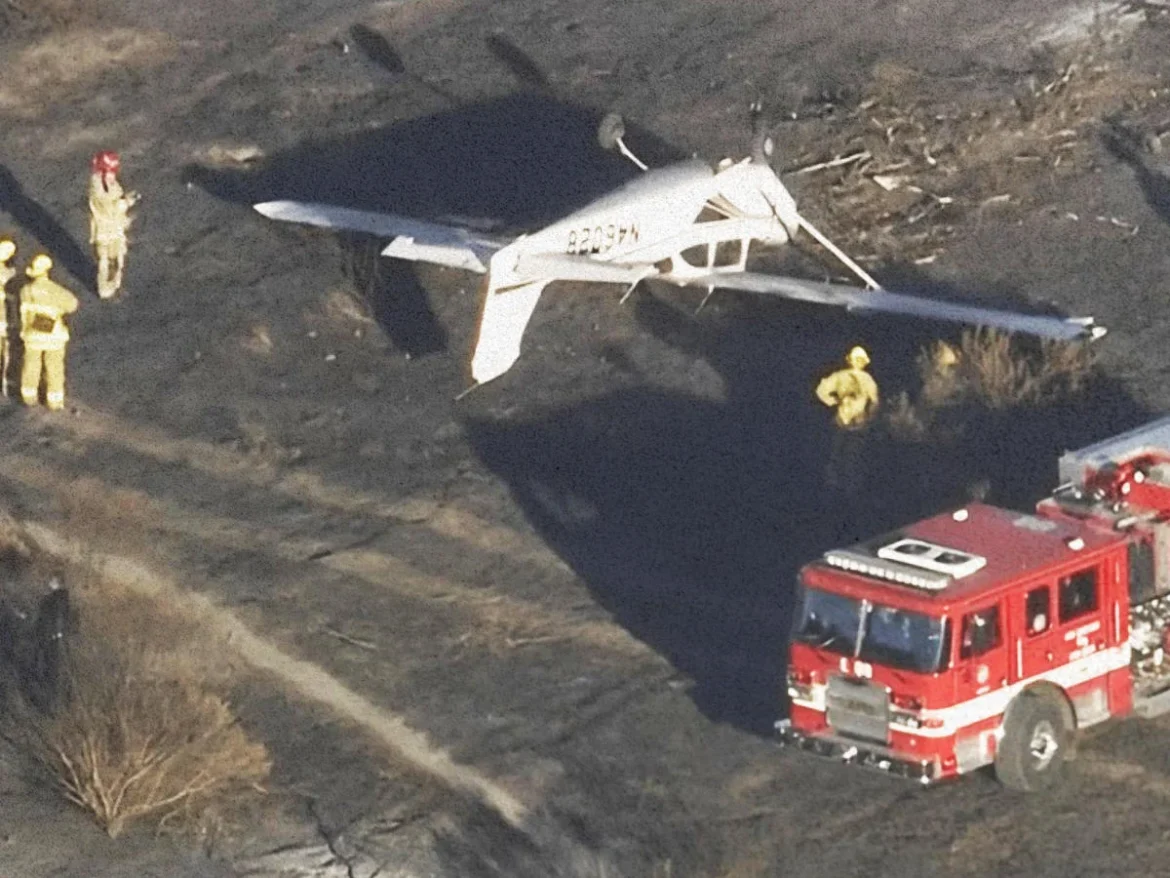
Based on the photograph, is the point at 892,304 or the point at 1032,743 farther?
the point at 892,304

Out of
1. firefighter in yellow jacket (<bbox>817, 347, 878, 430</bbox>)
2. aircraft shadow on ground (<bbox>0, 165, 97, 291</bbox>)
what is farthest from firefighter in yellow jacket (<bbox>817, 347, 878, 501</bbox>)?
aircraft shadow on ground (<bbox>0, 165, 97, 291</bbox>)

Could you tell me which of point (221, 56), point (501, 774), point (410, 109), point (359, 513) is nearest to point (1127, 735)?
point (501, 774)

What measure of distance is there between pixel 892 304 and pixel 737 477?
2776 millimetres

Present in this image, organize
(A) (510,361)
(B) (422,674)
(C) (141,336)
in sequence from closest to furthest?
(B) (422,674) → (A) (510,361) → (C) (141,336)

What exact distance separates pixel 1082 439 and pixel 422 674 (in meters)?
6.32

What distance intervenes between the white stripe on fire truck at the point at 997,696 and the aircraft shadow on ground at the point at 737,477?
8.20 feet

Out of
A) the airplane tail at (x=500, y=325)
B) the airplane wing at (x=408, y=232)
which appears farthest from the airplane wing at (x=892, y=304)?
the airplane tail at (x=500, y=325)

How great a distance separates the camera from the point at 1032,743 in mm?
19781

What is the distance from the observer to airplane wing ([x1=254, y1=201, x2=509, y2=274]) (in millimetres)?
27781

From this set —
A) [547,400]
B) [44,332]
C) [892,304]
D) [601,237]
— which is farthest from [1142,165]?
[44,332]

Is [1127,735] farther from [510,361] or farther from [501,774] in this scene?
[510,361]

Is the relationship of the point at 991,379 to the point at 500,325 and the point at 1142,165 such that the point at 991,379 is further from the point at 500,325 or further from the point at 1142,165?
the point at 1142,165

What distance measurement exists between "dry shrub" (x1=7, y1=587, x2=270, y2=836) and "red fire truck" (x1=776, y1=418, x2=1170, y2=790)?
11.9ft

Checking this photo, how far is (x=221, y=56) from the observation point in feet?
115
